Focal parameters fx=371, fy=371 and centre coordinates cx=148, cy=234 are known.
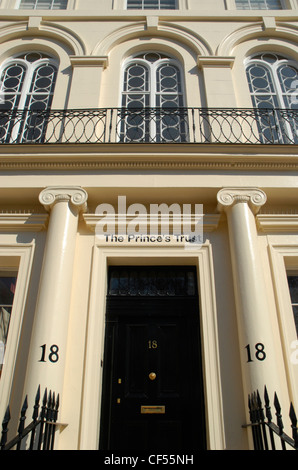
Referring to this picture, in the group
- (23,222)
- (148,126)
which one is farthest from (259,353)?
(148,126)

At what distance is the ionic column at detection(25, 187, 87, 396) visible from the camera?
5.02m

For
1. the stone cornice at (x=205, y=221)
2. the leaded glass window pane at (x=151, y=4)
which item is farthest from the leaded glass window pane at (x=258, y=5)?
the stone cornice at (x=205, y=221)


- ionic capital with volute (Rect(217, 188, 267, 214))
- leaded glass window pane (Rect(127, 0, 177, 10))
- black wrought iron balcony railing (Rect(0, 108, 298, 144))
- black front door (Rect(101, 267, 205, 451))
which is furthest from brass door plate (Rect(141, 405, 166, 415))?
leaded glass window pane (Rect(127, 0, 177, 10))

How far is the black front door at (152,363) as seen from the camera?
553cm

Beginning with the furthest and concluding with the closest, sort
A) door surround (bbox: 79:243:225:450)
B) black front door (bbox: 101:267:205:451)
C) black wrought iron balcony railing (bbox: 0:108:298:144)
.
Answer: black wrought iron balcony railing (bbox: 0:108:298:144), black front door (bbox: 101:267:205:451), door surround (bbox: 79:243:225:450)

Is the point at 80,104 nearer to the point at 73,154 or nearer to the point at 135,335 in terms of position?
the point at 73,154

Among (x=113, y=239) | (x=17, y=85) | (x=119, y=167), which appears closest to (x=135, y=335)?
(x=113, y=239)

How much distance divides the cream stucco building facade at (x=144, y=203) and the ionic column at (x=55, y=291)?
2 cm

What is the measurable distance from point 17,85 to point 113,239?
16.4ft

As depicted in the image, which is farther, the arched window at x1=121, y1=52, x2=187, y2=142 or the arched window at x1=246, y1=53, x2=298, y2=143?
the arched window at x1=246, y1=53, x2=298, y2=143

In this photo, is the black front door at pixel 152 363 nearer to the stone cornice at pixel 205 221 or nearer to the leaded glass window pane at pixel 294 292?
the stone cornice at pixel 205 221

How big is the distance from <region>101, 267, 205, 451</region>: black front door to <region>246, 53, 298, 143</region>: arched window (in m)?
3.80

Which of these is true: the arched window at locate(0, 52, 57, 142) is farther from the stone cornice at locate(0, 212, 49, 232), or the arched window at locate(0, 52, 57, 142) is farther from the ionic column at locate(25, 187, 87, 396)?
the ionic column at locate(25, 187, 87, 396)

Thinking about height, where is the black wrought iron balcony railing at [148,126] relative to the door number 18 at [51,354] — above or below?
above
